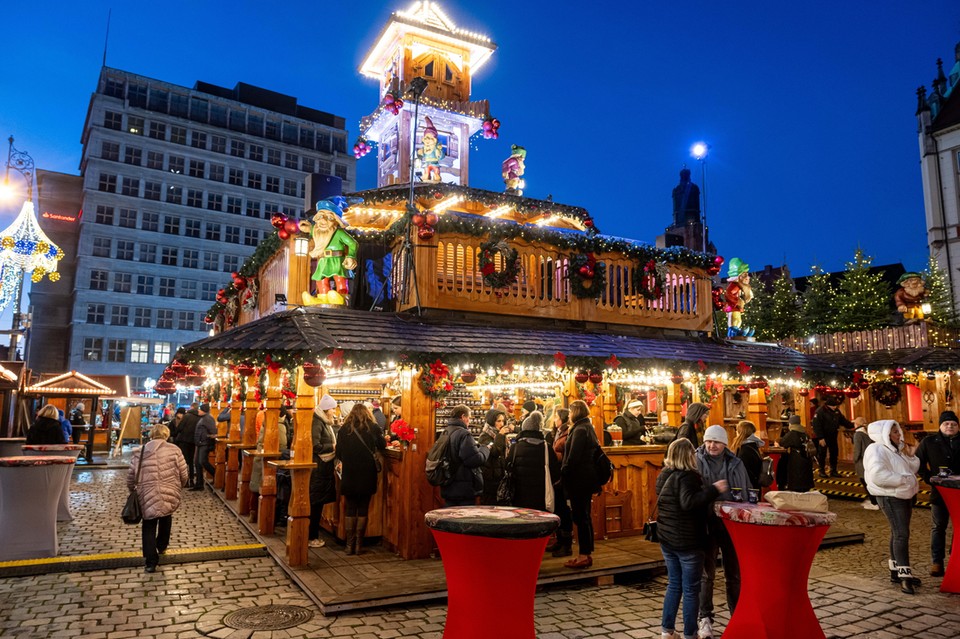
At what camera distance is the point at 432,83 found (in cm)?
2350

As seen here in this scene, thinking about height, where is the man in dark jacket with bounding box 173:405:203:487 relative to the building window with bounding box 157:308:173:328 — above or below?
below

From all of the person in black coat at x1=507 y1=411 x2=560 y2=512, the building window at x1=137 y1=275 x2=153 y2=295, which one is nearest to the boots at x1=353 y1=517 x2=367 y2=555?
the person in black coat at x1=507 y1=411 x2=560 y2=512

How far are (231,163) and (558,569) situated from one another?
192 ft

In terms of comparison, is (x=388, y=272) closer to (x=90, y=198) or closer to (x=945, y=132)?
(x=945, y=132)

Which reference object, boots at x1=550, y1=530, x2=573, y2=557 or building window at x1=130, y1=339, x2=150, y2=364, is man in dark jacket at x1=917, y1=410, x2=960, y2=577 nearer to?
boots at x1=550, y1=530, x2=573, y2=557

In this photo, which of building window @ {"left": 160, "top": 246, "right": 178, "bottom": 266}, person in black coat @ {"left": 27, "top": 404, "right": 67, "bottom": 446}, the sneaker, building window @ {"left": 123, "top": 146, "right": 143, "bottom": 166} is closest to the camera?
the sneaker

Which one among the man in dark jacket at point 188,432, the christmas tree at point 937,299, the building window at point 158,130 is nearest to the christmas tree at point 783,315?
the christmas tree at point 937,299

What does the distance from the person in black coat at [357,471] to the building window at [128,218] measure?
173 ft

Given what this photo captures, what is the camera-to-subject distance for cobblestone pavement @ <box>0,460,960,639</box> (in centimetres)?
561

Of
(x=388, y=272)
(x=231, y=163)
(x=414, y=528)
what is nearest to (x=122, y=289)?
(x=231, y=163)

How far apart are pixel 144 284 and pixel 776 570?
5621 centimetres

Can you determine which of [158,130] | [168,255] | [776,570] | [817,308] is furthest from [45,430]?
[158,130]

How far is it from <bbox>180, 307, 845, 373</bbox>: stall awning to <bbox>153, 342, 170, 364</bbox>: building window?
157ft

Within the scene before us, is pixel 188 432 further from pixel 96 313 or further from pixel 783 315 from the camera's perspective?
pixel 96 313
